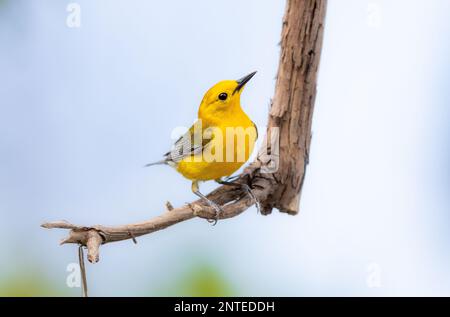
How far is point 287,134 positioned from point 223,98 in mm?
345

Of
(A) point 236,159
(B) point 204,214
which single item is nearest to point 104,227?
(B) point 204,214

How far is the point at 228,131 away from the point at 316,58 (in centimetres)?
45

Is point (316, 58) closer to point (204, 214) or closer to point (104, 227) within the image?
point (204, 214)

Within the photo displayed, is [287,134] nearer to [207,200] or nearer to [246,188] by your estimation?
[246,188]

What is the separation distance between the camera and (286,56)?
8.16 feet

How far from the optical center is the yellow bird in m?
2.42

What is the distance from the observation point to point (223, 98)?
2490 mm

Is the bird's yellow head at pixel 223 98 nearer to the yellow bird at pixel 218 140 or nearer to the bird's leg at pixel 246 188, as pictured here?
the yellow bird at pixel 218 140

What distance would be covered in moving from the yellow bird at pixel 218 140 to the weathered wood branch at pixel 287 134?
8 centimetres

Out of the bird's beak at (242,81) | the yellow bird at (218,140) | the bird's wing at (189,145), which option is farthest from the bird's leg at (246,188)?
the bird's beak at (242,81)

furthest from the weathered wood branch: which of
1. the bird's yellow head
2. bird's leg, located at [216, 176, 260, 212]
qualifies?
the bird's yellow head

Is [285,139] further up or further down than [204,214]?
further up
